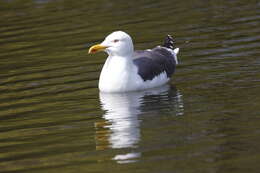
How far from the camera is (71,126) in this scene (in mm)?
11969

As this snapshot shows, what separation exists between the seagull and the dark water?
0.69 feet

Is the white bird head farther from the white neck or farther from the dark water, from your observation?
the dark water

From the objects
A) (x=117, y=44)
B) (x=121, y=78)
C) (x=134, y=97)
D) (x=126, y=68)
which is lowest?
(x=134, y=97)

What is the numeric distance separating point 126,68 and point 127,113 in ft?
6.74

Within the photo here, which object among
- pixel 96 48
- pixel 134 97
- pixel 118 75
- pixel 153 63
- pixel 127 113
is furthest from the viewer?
pixel 153 63

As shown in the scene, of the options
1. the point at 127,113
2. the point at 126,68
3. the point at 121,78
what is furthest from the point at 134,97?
the point at 127,113

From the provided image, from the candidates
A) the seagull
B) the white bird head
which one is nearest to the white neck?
the seagull

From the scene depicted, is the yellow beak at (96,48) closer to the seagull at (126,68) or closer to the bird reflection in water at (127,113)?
the seagull at (126,68)

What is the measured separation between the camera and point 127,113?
12.7 meters

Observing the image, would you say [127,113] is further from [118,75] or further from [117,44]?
[117,44]

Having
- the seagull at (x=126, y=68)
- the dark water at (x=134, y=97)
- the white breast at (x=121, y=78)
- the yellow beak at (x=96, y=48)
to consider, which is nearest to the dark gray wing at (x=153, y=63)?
the seagull at (x=126, y=68)

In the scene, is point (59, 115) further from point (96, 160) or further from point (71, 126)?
point (96, 160)

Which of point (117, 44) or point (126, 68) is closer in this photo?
point (126, 68)

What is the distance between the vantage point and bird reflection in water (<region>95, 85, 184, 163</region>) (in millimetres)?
10797
